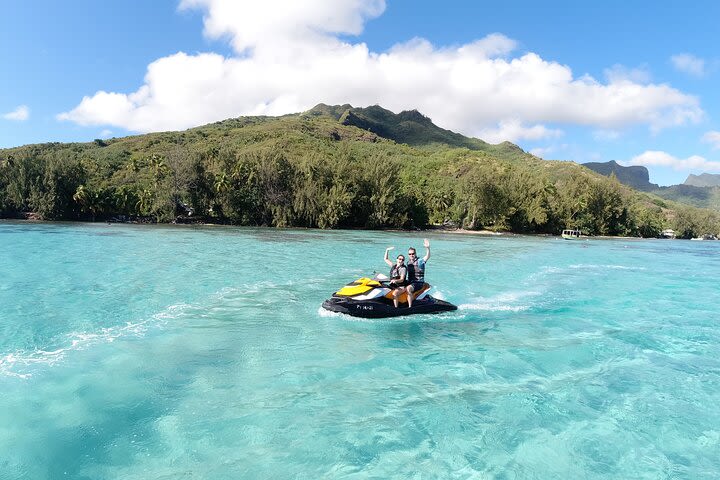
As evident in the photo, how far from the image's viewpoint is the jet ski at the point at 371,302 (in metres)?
12.5

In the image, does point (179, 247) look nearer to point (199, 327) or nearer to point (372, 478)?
point (199, 327)

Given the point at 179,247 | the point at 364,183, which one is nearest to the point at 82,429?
the point at 179,247

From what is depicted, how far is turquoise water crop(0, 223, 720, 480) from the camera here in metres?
6.04

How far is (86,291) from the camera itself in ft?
50.2

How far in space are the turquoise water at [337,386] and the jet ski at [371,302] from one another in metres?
0.37

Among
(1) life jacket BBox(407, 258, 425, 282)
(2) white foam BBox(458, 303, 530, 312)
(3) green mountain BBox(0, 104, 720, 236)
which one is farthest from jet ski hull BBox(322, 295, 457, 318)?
(3) green mountain BBox(0, 104, 720, 236)

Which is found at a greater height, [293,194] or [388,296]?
[293,194]

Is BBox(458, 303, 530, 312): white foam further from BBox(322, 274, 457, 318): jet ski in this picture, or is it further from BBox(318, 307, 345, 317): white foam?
BBox(318, 307, 345, 317): white foam

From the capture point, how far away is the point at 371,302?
12.6m

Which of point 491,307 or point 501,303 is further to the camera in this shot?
point 501,303

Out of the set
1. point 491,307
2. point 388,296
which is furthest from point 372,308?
point 491,307

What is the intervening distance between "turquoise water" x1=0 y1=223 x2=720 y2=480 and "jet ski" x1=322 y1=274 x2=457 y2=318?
366 millimetres

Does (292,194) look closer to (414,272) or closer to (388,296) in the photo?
(414,272)

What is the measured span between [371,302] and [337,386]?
14.9 feet
